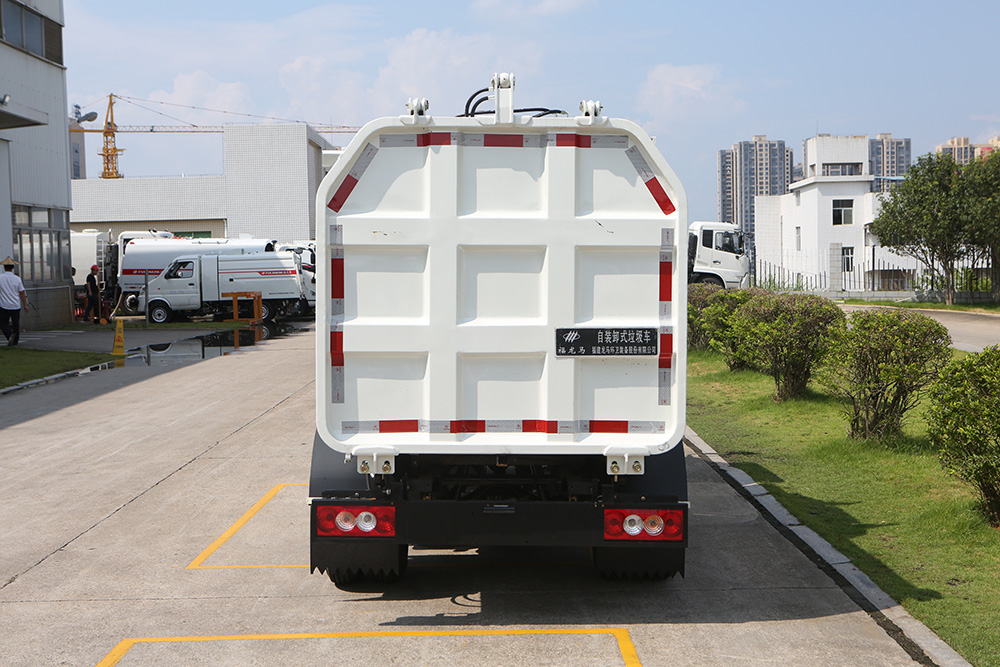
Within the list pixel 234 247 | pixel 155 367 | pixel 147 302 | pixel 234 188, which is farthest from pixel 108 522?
pixel 234 188

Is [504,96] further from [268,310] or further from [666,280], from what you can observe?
[268,310]

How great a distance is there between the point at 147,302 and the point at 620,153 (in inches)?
1221

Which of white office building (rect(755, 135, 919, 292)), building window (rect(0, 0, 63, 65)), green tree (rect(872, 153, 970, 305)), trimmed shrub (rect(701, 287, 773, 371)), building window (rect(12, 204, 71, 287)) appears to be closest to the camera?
trimmed shrub (rect(701, 287, 773, 371))

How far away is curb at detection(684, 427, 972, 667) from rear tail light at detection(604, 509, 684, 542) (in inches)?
51.4

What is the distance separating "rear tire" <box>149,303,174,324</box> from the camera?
34.2m

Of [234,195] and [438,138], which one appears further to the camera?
[234,195]

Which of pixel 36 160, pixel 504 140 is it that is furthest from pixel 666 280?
pixel 36 160

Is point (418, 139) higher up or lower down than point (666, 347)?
higher up

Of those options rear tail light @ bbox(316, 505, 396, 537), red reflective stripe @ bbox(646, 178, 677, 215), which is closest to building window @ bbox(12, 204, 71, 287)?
rear tail light @ bbox(316, 505, 396, 537)

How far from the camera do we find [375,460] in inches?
207

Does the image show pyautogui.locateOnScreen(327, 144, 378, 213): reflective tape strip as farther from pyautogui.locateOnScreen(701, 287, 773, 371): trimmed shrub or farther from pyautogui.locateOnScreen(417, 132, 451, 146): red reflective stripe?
pyautogui.locateOnScreen(701, 287, 773, 371): trimmed shrub

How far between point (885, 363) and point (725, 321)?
7.00 m

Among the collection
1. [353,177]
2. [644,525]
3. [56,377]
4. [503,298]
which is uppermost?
[353,177]

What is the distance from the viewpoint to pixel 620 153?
208 inches
